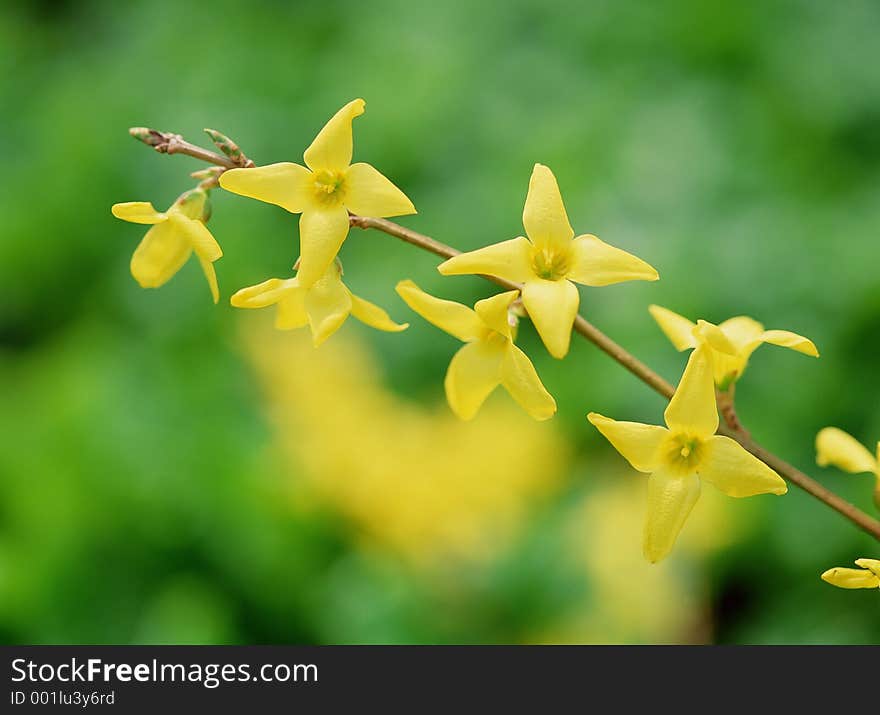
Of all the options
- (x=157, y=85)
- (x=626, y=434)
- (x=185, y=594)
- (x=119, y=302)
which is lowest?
(x=626, y=434)

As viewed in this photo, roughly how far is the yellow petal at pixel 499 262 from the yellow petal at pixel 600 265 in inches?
1.5

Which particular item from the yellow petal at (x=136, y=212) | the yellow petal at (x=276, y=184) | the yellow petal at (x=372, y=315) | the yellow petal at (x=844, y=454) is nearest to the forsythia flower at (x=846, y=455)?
the yellow petal at (x=844, y=454)

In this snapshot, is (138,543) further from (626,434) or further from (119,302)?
(626,434)

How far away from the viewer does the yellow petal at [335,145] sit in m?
0.86

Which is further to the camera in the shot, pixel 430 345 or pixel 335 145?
pixel 430 345

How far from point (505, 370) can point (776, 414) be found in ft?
8.05

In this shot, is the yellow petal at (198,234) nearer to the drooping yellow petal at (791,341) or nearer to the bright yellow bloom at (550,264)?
the bright yellow bloom at (550,264)

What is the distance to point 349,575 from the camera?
2.67 metres

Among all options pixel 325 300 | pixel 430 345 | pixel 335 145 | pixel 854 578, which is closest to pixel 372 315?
pixel 325 300

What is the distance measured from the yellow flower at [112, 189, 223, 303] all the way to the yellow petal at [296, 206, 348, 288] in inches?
3.9

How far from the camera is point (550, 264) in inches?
34.3

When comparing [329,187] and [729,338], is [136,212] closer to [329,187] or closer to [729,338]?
[329,187]

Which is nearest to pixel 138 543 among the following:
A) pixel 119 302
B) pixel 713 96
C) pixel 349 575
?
pixel 349 575

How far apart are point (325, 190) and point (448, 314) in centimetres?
15
